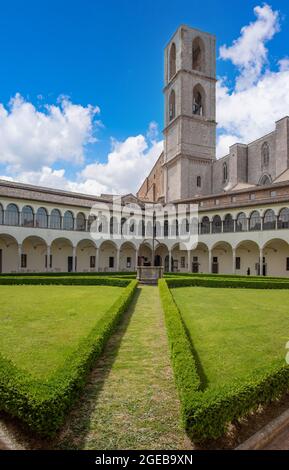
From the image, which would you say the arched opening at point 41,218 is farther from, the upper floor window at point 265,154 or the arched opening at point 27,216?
the upper floor window at point 265,154

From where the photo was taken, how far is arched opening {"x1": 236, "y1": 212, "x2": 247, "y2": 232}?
102ft

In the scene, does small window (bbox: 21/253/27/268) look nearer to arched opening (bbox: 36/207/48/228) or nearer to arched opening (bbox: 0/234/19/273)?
arched opening (bbox: 0/234/19/273)

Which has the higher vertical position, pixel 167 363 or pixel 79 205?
pixel 79 205

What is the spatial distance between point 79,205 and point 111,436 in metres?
30.3

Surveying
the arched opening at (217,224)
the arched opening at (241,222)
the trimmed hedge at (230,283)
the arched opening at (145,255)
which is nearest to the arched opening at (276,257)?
the arched opening at (241,222)

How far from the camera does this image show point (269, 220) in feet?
95.8

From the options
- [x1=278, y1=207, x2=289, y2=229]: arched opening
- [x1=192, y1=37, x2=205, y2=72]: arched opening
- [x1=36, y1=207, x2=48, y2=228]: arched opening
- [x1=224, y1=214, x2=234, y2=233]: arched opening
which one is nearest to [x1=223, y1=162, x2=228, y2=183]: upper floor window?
[x1=224, y1=214, x2=234, y2=233]: arched opening

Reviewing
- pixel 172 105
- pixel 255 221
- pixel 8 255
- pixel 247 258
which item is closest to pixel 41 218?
pixel 8 255

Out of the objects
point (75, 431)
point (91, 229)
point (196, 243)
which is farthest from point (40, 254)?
point (75, 431)

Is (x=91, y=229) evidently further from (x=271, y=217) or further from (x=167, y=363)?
(x=167, y=363)

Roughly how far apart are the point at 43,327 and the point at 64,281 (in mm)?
13996

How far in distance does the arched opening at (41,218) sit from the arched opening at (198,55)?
34.0 m

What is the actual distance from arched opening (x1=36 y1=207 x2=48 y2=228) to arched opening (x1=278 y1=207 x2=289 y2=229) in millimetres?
22430
